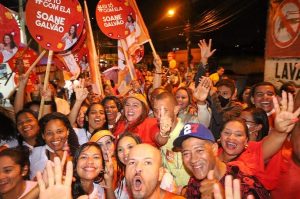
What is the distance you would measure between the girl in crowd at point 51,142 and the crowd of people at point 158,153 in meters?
0.01

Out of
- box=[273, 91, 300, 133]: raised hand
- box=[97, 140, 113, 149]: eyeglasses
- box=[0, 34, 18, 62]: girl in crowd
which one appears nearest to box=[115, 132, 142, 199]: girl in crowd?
box=[97, 140, 113, 149]: eyeglasses

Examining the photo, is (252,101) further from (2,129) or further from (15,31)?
(15,31)

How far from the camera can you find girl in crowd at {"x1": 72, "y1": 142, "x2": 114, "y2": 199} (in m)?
3.17

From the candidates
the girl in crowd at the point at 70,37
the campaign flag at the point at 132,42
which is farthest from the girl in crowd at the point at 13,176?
the campaign flag at the point at 132,42

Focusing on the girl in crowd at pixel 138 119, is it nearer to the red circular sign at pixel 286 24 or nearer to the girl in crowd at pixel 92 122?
the girl in crowd at pixel 92 122

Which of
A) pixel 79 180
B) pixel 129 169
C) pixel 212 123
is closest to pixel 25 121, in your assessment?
pixel 79 180

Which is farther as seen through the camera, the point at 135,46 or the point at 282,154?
the point at 135,46

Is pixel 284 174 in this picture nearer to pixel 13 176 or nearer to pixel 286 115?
pixel 286 115

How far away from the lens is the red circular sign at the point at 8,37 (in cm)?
555

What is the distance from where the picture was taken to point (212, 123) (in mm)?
4676

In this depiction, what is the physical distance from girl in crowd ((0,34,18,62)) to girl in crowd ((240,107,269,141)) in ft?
13.7

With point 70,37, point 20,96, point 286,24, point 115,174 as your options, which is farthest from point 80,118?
point 286,24

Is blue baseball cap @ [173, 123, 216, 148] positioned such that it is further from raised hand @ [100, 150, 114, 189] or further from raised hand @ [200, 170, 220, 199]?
raised hand @ [100, 150, 114, 189]

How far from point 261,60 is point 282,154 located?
19859mm
